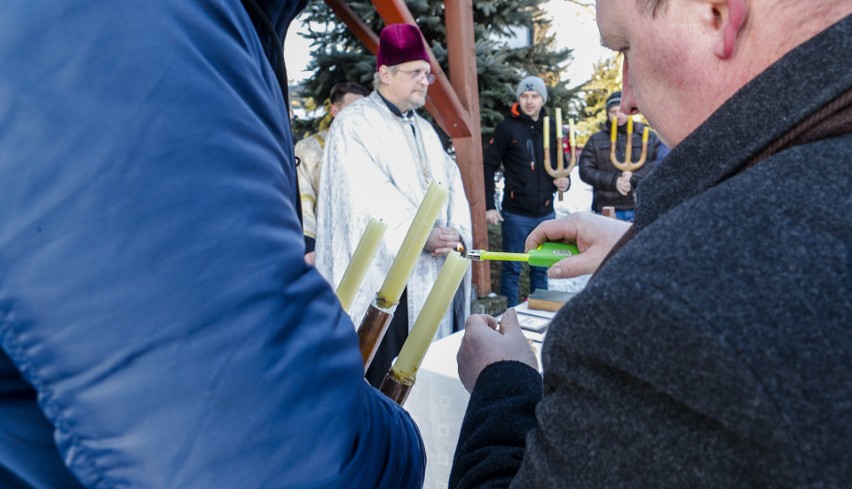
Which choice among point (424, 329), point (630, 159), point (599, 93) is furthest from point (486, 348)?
point (599, 93)

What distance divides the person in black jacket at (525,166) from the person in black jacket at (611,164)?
0.95 ft

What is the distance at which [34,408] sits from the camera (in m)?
0.58

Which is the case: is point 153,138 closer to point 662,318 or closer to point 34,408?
point 34,408

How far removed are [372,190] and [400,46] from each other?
844mm

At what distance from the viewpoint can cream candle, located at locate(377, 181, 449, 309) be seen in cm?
90

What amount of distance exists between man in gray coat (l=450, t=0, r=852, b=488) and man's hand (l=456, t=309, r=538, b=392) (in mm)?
285

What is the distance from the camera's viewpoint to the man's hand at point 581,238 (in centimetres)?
108

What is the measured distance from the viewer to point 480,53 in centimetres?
589

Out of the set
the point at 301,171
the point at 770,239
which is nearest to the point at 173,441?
the point at 770,239

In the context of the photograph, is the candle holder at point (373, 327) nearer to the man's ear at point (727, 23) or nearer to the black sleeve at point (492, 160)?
the man's ear at point (727, 23)

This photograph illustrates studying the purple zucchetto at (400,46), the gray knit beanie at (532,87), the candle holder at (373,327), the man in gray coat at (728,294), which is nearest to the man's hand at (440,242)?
the purple zucchetto at (400,46)

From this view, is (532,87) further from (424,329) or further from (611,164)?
(424,329)

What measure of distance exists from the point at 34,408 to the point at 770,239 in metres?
0.70

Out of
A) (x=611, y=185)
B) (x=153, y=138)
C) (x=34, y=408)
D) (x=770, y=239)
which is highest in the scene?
(x=153, y=138)
